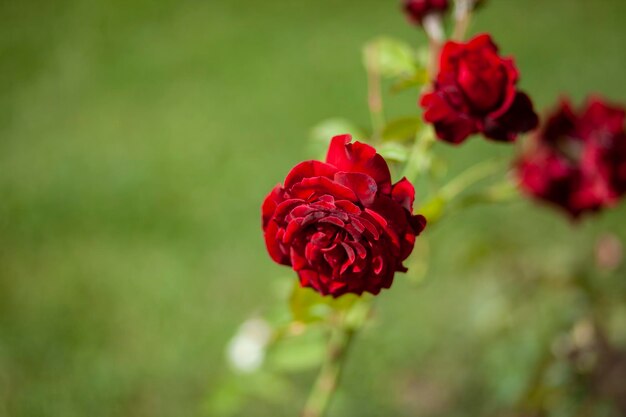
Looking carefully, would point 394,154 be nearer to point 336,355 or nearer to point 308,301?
point 308,301

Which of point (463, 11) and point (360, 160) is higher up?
point (463, 11)

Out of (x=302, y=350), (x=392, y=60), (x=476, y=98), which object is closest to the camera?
(x=476, y=98)

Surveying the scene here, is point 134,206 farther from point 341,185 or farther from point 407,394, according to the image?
point 341,185

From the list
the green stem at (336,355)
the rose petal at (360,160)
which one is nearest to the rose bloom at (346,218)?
the rose petal at (360,160)

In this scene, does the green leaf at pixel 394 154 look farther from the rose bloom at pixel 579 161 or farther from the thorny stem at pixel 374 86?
the rose bloom at pixel 579 161

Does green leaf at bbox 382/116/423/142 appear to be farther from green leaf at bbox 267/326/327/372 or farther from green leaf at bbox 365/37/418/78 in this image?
green leaf at bbox 267/326/327/372

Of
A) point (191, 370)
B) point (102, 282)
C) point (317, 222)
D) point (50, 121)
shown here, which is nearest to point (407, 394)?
point (191, 370)

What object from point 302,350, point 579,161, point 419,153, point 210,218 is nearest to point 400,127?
point 419,153
